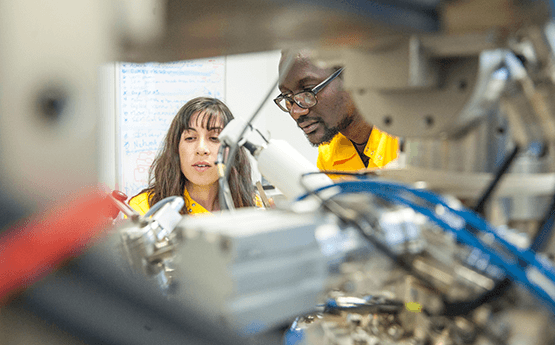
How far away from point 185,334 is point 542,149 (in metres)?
0.37

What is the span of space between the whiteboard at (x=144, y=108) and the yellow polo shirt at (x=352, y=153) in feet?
3.70

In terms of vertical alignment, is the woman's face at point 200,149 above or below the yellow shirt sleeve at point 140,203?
above

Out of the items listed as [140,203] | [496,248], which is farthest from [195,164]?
[496,248]

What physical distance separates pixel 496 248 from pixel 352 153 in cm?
169

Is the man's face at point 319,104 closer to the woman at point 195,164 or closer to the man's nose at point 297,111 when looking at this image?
the man's nose at point 297,111

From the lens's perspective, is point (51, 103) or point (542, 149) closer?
point (51, 103)

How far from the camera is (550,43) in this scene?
0.42 metres

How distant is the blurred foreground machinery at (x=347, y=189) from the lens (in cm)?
28

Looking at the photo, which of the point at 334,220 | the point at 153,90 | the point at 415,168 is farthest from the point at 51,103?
the point at 153,90

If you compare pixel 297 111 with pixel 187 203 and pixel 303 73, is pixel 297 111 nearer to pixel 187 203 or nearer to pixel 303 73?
pixel 303 73

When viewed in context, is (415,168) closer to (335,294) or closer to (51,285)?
(335,294)

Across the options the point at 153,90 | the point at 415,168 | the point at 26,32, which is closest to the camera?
the point at 26,32

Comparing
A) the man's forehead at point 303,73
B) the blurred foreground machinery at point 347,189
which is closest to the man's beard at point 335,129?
the man's forehead at point 303,73

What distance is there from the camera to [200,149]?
1.99 metres
